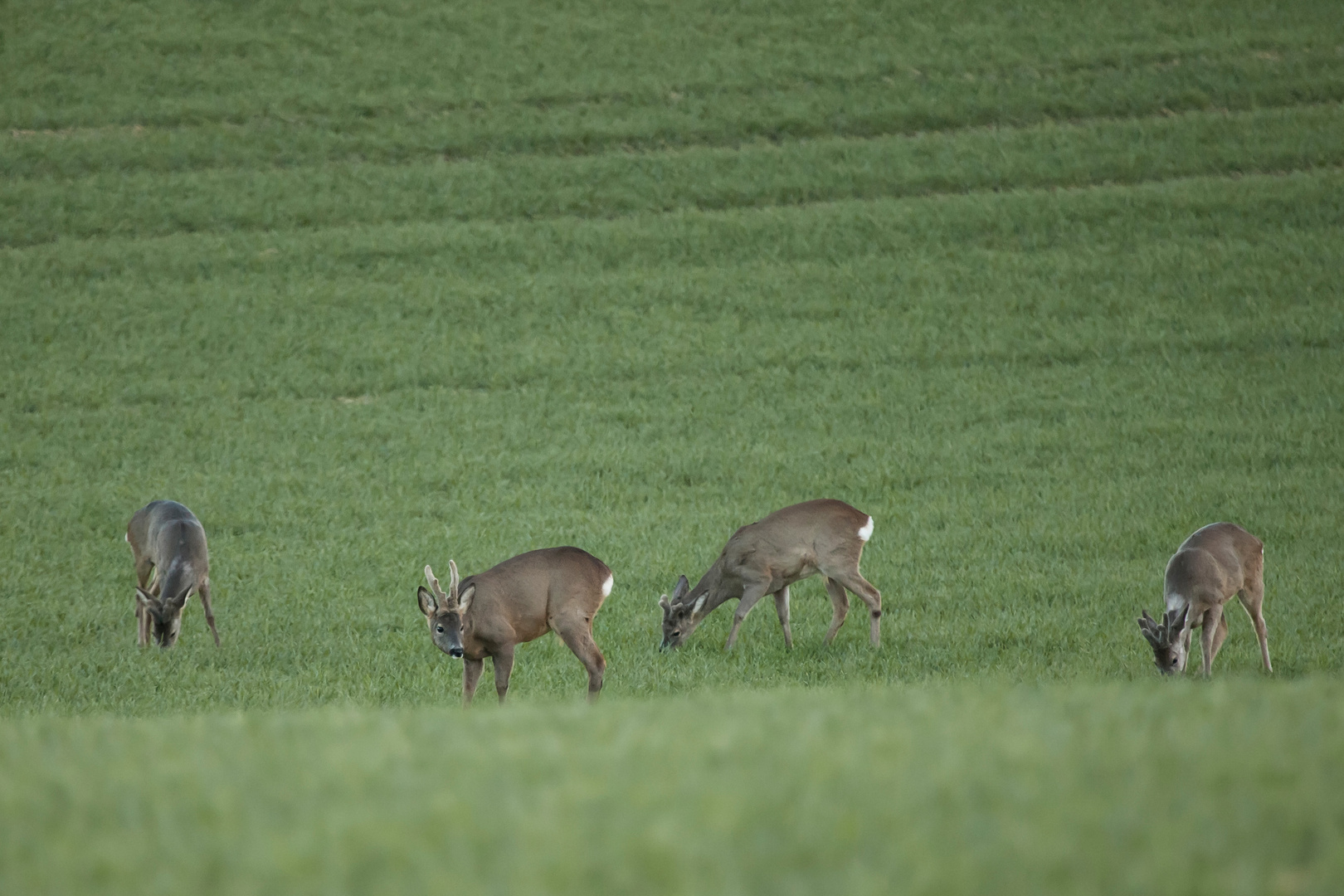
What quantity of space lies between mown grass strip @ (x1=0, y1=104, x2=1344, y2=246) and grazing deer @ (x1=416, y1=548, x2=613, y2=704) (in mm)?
20181

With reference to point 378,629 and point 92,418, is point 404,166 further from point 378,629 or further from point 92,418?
point 378,629

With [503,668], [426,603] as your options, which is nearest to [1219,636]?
[503,668]

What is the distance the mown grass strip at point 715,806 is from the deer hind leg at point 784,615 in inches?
315

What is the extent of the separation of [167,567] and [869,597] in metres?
7.33

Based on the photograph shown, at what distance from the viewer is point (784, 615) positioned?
1343 centimetres

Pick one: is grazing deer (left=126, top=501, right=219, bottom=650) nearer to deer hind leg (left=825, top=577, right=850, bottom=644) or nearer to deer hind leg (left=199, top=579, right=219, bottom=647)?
deer hind leg (left=199, top=579, right=219, bottom=647)

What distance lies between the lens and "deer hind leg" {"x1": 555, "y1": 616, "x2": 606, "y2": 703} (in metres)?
10.6

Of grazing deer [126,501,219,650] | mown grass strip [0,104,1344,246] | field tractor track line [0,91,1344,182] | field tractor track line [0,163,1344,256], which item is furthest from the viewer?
field tractor track line [0,91,1344,182]

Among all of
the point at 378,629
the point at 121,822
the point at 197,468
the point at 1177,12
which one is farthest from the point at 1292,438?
A: the point at 1177,12

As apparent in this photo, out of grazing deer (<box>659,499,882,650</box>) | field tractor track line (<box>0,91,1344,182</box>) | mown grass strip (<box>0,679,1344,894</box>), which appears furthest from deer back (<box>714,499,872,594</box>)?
field tractor track line (<box>0,91,1344,182</box>)

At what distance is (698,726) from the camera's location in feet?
16.4

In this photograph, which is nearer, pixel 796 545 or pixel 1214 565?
pixel 1214 565

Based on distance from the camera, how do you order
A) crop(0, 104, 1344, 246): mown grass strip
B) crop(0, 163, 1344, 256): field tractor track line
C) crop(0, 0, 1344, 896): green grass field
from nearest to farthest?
1. crop(0, 0, 1344, 896): green grass field
2. crop(0, 163, 1344, 256): field tractor track line
3. crop(0, 104, 1344, 246): mown grass strip

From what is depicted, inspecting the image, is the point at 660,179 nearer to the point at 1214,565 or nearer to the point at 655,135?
the point at 655,135
